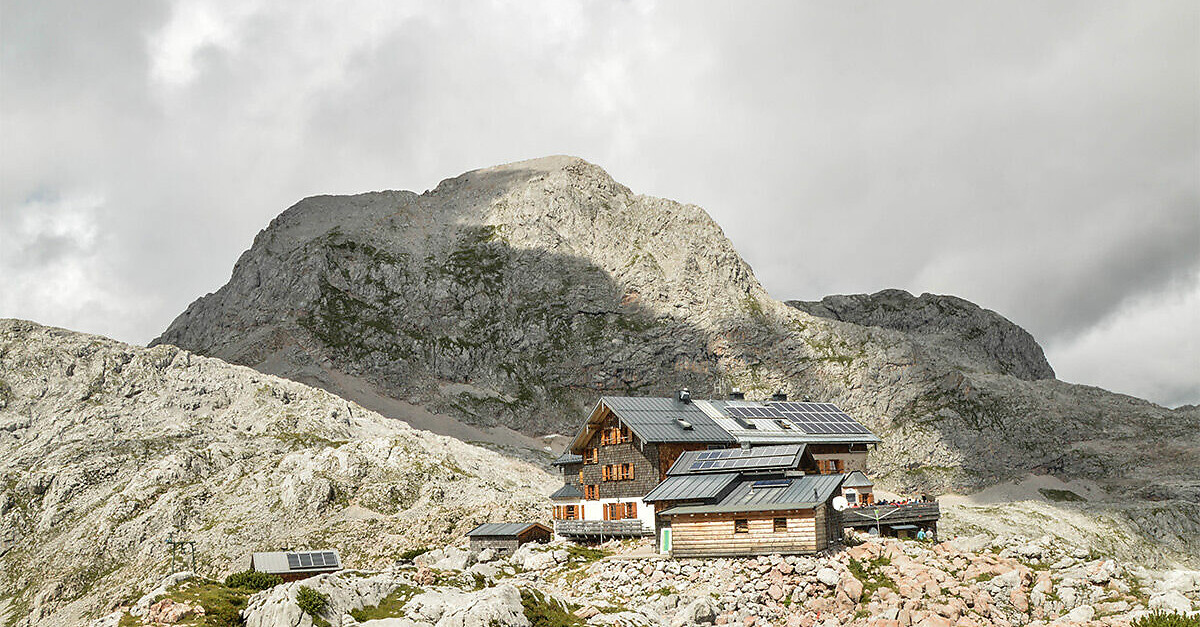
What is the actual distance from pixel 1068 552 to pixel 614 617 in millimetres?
30470

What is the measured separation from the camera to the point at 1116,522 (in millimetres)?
123625

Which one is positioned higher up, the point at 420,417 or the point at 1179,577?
the point at 420,417

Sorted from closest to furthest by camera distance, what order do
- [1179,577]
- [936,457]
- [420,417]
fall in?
[1179,577] < [936,457] < [420,417]

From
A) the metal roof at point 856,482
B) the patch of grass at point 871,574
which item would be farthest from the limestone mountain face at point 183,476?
the patch of grass at point 871,574

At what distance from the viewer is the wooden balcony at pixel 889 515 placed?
5641 centimetres

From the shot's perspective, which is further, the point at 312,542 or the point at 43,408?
the point at 43,408

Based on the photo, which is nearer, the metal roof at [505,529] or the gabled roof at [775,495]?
the gabled roof at [775,495]

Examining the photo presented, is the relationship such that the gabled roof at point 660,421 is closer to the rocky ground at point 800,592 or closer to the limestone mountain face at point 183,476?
the rocky ground at point 800,592

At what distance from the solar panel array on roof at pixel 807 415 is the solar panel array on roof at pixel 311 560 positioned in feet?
127

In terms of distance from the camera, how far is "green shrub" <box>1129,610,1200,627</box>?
34562 mm

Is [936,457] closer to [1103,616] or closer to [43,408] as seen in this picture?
[1103,616]

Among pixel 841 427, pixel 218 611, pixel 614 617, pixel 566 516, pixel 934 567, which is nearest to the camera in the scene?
pixel 218 611

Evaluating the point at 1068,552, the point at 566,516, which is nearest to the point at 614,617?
the point at 1068,552

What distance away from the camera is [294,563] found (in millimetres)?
47594
